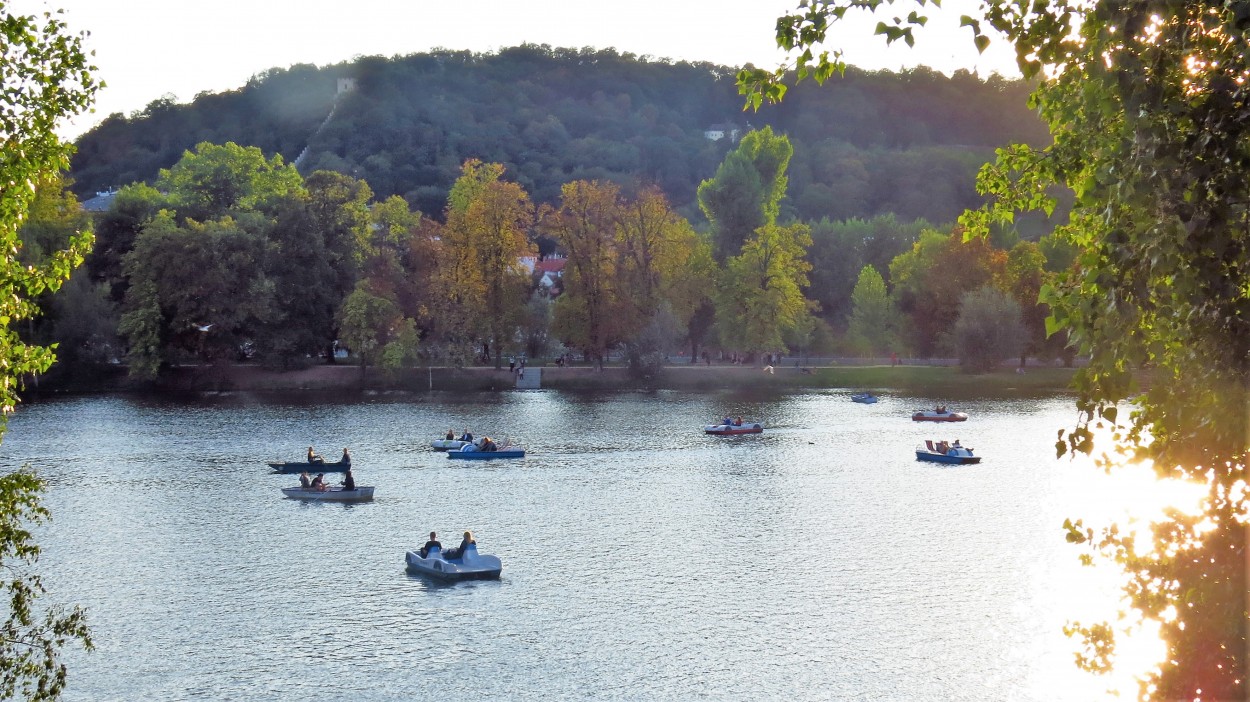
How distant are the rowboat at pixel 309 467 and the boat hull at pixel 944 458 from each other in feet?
91.5

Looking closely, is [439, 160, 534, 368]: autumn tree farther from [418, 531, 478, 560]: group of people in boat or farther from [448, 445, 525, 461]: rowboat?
[418, 531, 478, 560]: group of people in boat

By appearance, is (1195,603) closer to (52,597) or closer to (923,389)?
(52,597)

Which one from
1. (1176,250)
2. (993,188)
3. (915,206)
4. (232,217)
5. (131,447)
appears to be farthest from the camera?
(915,206)

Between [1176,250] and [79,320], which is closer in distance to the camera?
[1176,250]

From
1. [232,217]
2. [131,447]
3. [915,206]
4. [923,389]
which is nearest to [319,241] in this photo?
[232,217]

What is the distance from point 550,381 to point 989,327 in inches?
1433

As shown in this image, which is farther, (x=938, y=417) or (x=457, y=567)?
(x=938, y=417)

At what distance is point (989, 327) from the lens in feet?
324

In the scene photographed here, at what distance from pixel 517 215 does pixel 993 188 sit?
86.5 meters

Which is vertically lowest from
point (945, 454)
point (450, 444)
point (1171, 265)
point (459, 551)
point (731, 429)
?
point (459, 551)

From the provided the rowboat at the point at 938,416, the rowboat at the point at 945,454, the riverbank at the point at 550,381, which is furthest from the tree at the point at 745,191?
the rowboat at the point at 945,454

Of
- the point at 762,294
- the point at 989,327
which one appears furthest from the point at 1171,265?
the point at 989,327

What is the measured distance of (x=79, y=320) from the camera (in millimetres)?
92375

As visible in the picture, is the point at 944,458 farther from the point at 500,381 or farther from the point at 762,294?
the point at 500,381
